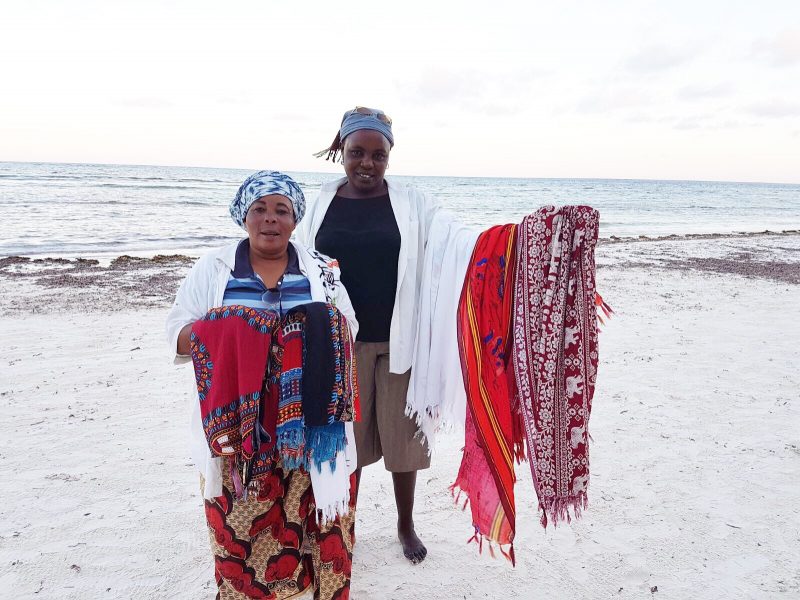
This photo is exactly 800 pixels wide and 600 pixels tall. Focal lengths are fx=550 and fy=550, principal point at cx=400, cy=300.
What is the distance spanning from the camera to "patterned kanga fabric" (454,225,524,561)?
238 centimetres

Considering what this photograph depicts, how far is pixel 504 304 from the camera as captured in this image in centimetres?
238

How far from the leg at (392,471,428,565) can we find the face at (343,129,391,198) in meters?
1.50

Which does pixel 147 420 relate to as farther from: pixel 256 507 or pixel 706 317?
pixel 706 317

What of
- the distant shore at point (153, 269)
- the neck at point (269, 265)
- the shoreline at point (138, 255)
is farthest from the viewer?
the shoreline at point (138, 255)

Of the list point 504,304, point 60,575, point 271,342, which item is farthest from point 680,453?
point 60,575

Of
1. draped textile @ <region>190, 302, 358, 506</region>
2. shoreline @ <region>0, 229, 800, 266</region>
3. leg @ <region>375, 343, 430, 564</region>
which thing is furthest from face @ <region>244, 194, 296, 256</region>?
shoreline @ <region>0, 229, 800, 266</region>

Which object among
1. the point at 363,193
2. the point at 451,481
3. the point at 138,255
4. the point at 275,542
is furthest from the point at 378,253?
the point at 138,255

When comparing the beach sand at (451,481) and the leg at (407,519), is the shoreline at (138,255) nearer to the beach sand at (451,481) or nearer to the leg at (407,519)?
the beach sand at (451,481)

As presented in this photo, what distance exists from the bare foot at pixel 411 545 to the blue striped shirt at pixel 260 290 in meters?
1.64

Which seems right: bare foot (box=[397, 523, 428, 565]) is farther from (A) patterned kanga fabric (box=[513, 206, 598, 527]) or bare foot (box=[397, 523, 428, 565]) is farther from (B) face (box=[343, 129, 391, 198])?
(B) face (box=[343, 129, 391, 198])

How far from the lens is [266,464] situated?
1993mm

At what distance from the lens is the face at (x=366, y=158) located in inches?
99.2

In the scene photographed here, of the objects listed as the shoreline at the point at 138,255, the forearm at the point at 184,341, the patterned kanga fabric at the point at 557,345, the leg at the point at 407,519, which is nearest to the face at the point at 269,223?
the forearm at the point at 184,341

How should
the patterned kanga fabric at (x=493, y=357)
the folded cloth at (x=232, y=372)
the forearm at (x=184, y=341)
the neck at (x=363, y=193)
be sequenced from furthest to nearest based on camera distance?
the neck at (x=363, y=193) < the patterned kanga fabric at (x=493, y=357) < the forearm at (x=184, y=341) < the folded cloth at (x=232, y=372)
